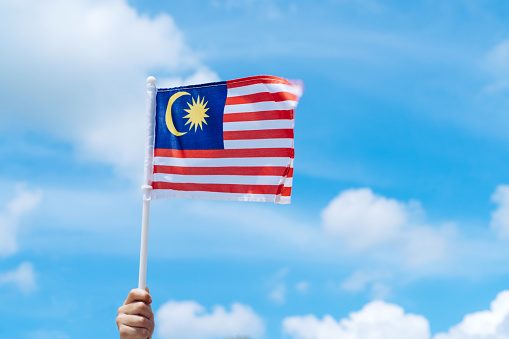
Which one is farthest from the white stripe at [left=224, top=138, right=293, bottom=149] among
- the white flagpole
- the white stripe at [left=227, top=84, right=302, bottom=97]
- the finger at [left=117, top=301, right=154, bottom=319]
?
the finger at [left=117, top=301, right=154, bottom=319]

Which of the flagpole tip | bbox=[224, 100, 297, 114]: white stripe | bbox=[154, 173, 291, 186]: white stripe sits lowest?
bbox=[154, 173, 291, 186]: white stripe

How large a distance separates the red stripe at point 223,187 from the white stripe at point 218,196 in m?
0.05

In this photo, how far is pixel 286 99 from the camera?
978 cm

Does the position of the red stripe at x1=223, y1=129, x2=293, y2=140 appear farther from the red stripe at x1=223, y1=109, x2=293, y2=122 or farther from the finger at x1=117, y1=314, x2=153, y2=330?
the finger at x1=117, y1=314, x2=153, y2=330

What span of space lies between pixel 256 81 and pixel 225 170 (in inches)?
66.4

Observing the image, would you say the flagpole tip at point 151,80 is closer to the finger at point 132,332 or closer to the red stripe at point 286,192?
the red stripe at point 286,192

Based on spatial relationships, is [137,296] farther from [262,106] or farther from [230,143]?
[262,106]

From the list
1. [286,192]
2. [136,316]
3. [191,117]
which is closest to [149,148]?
[191,117]

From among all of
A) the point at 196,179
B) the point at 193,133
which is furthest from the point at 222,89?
the point at 196,179

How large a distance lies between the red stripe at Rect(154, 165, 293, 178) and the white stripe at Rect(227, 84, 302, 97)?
1.36 metres

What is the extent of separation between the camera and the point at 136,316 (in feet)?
27.8

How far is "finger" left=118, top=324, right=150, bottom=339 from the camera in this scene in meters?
8.37

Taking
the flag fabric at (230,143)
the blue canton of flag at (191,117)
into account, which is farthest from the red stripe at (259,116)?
the blue canton of flag at (191,117)

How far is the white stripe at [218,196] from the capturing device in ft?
31.6
